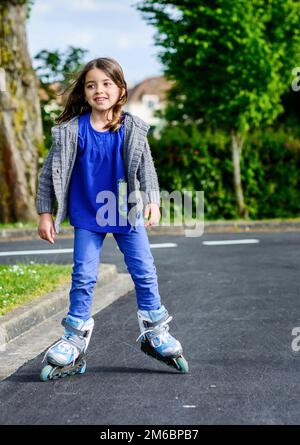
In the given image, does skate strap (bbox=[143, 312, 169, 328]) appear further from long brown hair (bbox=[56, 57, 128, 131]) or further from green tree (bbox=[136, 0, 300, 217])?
green tree (bbox=[136, 0, 300, 217])

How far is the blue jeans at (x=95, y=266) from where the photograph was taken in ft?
14.6

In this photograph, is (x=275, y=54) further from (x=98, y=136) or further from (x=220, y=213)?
(x=98, y=136)

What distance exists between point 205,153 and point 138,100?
233ft

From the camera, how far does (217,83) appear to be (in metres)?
14.9

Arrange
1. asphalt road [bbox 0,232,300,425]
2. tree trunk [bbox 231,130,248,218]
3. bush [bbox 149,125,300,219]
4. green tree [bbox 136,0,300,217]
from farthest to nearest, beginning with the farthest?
bush [bbox 149,125,300,219] → tree trunk [bbox 231,130,248,218] → green tree [bbox 136,0,300,217] → asphalt road [bbox 0,232,300,425]

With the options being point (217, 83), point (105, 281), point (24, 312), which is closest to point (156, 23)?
point (217, 83)

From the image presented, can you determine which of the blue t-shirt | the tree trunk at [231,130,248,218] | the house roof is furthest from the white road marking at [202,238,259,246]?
the house roof

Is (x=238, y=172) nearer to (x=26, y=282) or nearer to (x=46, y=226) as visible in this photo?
(x=26, y=282)

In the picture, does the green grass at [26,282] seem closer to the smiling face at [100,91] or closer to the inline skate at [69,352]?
the inline skate at [69,352]

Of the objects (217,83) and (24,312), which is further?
(217,83)

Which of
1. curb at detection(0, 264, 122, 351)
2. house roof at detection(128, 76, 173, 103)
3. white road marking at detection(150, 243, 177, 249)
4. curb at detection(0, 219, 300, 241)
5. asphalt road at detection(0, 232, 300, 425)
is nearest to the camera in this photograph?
asphalt road at detection(0, 232, 300, 425)

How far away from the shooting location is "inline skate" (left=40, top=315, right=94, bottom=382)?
438 cm

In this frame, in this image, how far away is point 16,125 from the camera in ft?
48.0

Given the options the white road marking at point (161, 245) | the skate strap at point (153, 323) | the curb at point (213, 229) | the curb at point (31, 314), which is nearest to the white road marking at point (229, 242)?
the white road marking at point (161, 245)
